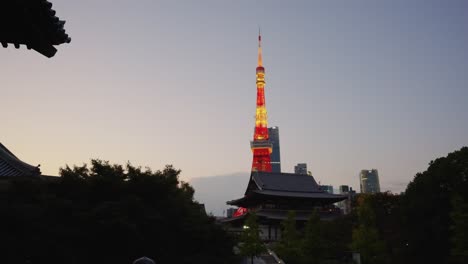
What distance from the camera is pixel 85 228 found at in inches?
682

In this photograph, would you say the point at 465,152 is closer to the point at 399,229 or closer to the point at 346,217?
the point at 399,229

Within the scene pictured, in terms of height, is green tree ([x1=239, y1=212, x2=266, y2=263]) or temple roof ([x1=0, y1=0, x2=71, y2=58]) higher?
temple roof ([x1=0, y1=0, x2=71, y2=58])

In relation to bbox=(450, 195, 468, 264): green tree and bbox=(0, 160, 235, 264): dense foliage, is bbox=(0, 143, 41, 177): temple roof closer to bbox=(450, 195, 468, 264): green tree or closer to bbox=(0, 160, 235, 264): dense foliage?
bbox=(0, 160, 235, 264): dense foliage

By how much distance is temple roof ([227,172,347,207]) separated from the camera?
166 feet

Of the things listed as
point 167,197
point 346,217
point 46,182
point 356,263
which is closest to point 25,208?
point 46,182

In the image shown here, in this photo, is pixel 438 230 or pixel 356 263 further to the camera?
pixel 356 263

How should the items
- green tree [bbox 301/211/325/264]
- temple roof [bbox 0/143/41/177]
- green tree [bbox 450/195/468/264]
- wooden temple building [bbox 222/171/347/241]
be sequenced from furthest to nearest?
wooden temple building [bbox 222/171/347/241] < green tree [bbox 301/211/325/264] < green tree [bbox 450/195/468/264] < temple roof [bbox 0/143/41/177]

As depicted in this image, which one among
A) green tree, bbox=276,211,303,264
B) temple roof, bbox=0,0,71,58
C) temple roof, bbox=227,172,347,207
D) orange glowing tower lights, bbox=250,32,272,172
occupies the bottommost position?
green tree, bbox=276,211,303,264

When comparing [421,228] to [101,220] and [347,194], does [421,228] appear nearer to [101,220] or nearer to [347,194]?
[101,220]

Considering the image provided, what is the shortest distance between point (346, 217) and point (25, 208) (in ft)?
126

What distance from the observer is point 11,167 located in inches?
768

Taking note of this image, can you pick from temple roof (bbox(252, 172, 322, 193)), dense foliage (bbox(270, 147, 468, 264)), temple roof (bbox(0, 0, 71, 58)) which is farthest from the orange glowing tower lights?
temple roof (bbox(0, 0, 71, 58))

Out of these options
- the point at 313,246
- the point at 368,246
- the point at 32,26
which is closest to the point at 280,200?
the point at 368,246

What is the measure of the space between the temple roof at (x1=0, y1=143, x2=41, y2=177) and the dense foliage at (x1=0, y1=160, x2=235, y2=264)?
110cm
